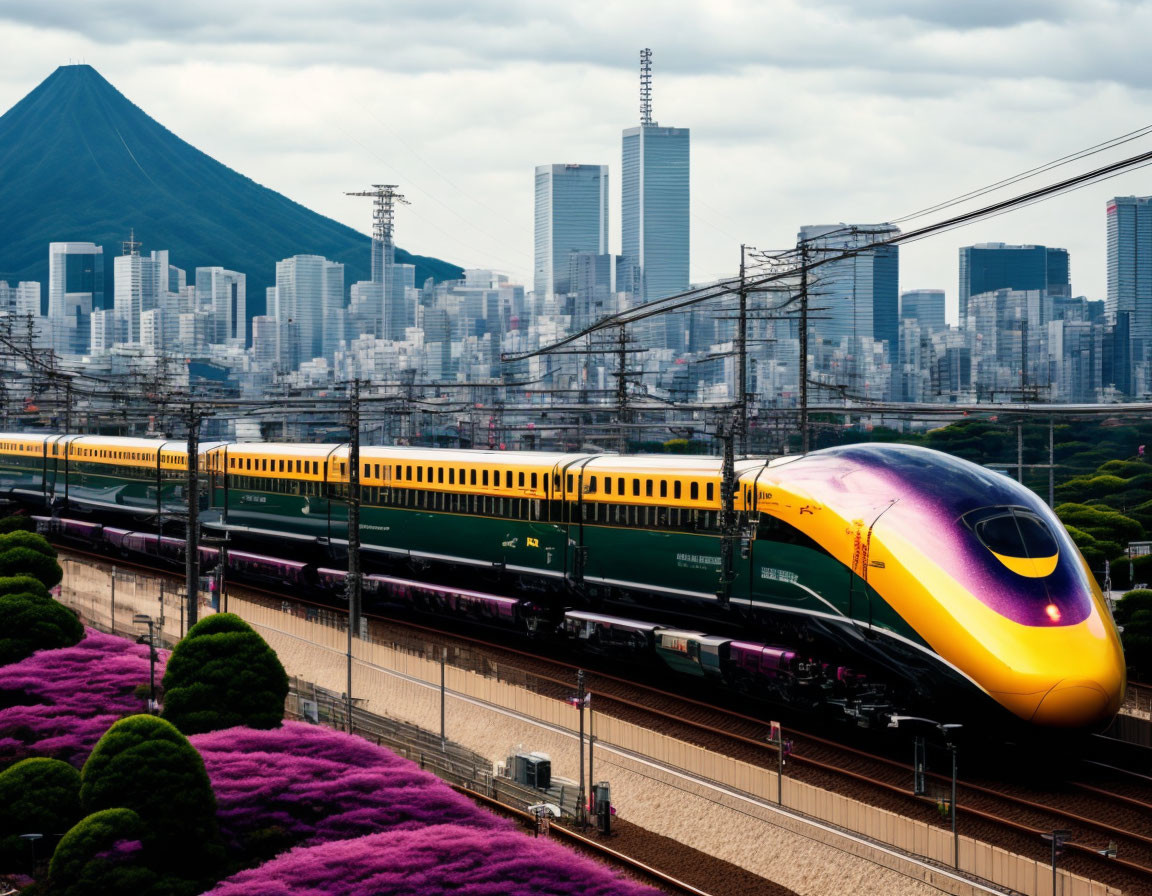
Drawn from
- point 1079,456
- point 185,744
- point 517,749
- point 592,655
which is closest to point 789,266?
point 592,655

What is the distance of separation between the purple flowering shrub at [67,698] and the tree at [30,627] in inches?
14.5

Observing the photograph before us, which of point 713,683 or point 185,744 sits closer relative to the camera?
point 185,744

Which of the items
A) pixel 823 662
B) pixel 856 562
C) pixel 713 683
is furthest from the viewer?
pixel 713 683

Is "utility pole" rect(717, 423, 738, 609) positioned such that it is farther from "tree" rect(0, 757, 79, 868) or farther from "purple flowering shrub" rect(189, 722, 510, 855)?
"tree" rect(0, 757, 79, 868)

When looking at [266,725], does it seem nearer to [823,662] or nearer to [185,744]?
[185,744]

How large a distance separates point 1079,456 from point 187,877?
96.9m

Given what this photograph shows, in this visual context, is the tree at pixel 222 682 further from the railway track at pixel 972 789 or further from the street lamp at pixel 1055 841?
the street lamp at pixel 1055 841

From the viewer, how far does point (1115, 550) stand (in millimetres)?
53812

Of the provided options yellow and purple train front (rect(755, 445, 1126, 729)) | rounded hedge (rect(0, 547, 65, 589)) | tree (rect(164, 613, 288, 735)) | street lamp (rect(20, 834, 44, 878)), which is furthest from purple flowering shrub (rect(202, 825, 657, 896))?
rounded hedge (rect(0, 547, 65, 589))

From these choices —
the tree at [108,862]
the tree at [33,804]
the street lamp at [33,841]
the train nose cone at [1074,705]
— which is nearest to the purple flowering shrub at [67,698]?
the tree at [33,804]

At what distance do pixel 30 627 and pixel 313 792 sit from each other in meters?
16.2

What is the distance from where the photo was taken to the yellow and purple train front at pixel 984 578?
979 inches

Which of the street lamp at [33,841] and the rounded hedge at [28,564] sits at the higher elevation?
the rounded hedge at [28,564]

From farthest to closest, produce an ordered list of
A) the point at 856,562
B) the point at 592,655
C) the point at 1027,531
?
the point at 592,655, the point at 856,562, the point at 1027,531
